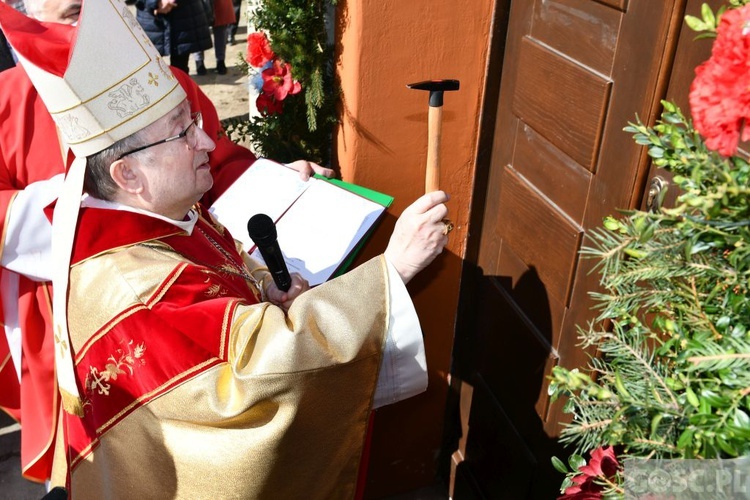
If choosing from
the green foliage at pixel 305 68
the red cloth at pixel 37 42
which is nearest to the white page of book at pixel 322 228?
the green foliage at pixel 305 68

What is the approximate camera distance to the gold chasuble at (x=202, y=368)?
67.7 inches

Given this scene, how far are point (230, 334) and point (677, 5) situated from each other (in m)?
1.27

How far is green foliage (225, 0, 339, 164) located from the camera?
8.13 feet

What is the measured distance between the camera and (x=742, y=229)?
92 cm

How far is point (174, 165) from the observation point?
1849 millimetres

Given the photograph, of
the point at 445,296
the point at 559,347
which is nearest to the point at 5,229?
the point at 445,296

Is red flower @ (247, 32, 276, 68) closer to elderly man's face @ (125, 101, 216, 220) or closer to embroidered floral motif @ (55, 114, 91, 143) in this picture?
elderly man's face @ (125, 101, 216, 220)

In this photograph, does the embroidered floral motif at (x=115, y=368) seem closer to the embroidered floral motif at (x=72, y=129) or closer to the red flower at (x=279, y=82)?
the embroidered floral motif at (x=72, y=129)

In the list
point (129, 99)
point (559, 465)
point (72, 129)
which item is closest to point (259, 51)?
point (129, 99)

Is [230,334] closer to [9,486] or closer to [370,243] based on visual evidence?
[370,243]

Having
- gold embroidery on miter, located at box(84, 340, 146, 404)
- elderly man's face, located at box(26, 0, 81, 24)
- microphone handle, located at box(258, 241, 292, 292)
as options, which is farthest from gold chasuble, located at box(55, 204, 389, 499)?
elderly man's face, located at box(26, 0, 81, 24)

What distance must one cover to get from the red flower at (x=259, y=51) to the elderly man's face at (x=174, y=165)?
30.4 inches

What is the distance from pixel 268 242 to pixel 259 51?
107cm

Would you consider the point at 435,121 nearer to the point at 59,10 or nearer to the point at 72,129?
the point at 72,129
